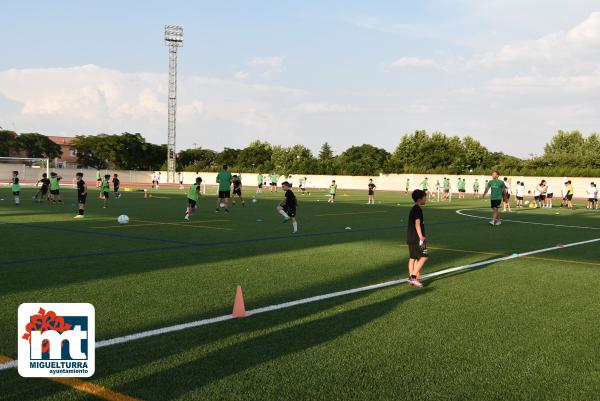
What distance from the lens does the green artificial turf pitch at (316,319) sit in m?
4.62

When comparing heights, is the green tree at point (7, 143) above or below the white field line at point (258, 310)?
above

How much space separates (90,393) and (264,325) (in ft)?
7.58

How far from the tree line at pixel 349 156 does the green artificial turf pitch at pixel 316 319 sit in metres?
58.4

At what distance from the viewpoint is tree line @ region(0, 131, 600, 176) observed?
3044 inches

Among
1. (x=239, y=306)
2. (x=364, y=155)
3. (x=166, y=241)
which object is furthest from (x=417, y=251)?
(x=364, y=155)

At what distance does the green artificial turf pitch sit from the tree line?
58.4m

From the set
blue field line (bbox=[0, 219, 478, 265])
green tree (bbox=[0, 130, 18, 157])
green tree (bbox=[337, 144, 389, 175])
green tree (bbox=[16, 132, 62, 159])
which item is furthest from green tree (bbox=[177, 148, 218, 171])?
blue field line (bbox=[0, 219, 478, 265])

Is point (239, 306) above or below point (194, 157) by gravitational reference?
below

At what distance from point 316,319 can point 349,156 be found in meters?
112

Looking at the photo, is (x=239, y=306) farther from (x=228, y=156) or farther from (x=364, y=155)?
(x=228, y=156)

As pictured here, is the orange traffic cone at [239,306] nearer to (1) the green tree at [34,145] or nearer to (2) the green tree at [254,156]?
(1) the green tree at [34,145]

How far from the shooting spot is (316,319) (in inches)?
260

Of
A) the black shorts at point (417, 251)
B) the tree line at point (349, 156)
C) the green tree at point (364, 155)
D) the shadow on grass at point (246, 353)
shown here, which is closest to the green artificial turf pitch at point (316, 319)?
the shadow on grass at point (246, 353)

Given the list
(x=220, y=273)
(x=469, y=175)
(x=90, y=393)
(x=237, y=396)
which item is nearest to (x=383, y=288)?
(x=220, y=273)
